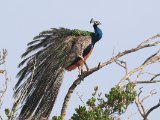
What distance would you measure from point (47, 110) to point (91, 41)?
8.43ft

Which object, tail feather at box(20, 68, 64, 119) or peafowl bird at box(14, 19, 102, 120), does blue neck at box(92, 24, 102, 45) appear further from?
tail feather at box(20, 68, 64, 119)

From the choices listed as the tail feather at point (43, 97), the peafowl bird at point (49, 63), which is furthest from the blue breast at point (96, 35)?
the tail feather at point (43, 97)

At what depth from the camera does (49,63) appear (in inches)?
639

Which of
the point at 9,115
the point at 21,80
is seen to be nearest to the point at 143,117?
the point at 21,80

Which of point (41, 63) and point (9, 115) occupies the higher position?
point (41, 63)

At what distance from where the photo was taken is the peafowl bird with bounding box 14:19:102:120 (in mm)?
15789

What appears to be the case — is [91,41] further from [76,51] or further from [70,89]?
[70,89]

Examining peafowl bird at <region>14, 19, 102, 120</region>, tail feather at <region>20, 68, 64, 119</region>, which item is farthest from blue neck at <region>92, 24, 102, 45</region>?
tail feather at <region>20, 68, 64, 119</region>

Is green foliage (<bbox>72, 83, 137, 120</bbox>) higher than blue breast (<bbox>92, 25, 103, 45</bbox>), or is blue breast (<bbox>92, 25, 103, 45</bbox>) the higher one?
blue breast (<bbox>92, 25, 103, 45</bbox>)

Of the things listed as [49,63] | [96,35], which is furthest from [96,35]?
[49,63]

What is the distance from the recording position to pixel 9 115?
440 inches

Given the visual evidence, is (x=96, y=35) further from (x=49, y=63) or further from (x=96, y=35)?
(x=49, y=63)

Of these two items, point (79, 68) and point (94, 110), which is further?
point (79, 68)

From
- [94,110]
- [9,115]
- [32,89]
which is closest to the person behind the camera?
[9,115]
